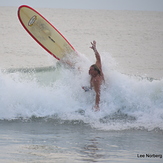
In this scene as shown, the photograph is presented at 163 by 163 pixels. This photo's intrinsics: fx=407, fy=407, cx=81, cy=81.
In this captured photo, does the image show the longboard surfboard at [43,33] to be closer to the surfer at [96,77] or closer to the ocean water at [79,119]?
the ocean water at [79,119]

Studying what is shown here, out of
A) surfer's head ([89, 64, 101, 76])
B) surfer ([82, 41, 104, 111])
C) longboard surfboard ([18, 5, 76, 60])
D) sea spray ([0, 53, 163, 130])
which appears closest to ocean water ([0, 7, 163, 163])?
sea spray ([0, 53, 163, 130])

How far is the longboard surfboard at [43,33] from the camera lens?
444 inches

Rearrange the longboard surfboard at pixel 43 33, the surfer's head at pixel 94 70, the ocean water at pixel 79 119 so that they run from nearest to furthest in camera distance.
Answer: the ocean water at pixel 79 119 < the surfer's head at pixel 94 70 < the longboard surfboard at pixel 43 33

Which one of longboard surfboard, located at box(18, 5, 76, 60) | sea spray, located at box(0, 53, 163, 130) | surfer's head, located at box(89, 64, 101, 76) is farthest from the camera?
longboard surfboard, located at box(18, 5, 76, 60)

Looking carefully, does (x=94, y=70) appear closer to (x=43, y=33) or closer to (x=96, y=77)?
(x=96, y=77)

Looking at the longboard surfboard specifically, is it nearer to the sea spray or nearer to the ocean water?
the ocean water

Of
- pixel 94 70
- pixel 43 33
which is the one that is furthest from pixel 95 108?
pixel 43 33

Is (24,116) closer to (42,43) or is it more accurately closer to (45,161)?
(42,43)

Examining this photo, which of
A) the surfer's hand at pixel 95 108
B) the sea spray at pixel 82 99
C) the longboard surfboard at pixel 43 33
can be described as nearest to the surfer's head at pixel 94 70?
the sea spray at pixel 82 99

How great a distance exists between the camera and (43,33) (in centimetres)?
1134

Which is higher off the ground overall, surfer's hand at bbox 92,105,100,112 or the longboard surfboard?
the longboard surfboard

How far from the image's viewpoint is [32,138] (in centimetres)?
→ 800

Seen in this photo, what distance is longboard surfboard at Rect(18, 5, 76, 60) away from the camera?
1127 centimetres

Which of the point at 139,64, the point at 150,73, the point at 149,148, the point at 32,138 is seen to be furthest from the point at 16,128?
the point at 139,64
